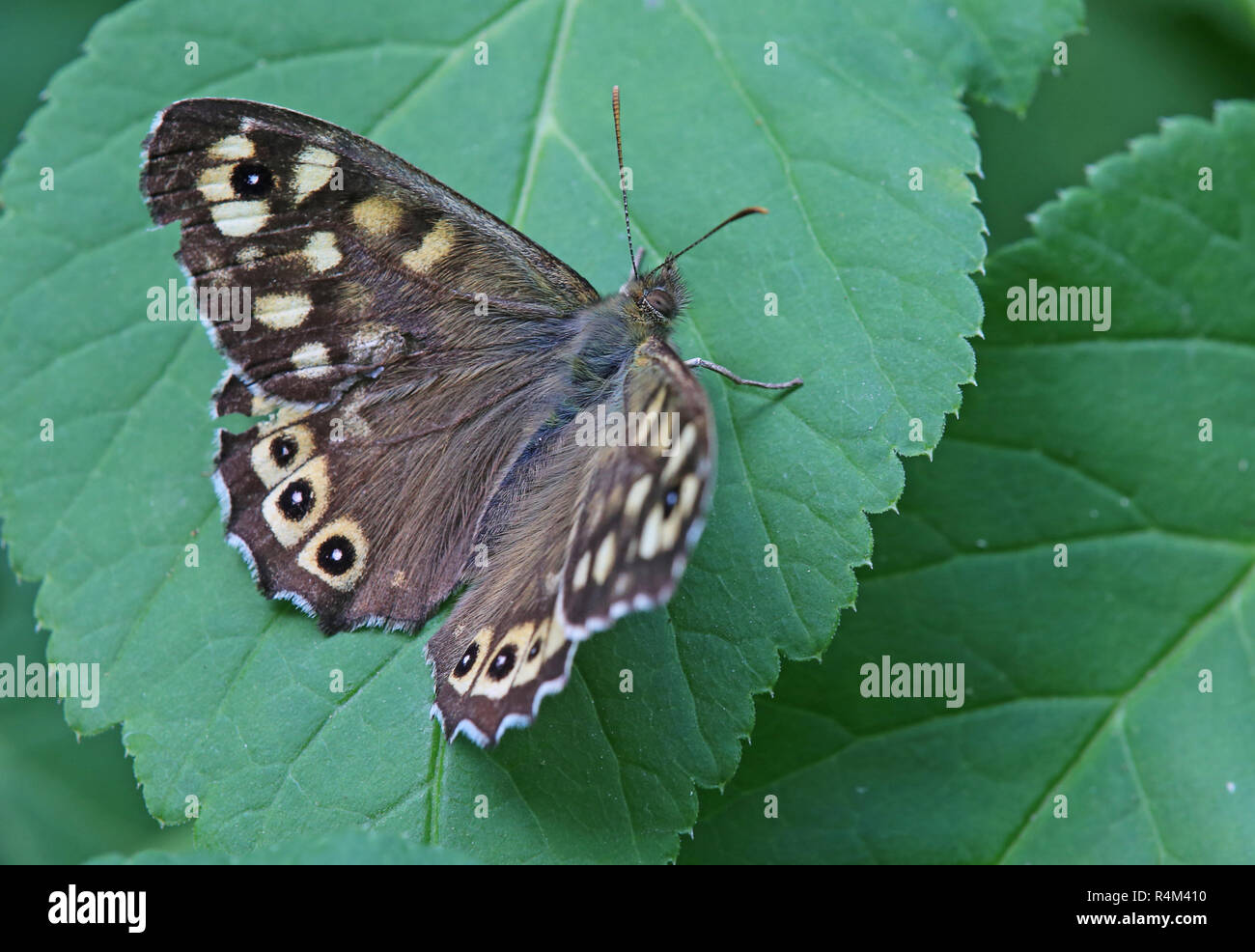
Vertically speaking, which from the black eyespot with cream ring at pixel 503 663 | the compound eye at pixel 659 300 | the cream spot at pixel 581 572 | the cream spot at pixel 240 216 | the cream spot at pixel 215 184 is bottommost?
the black eyespot with cream ring at pixel 503 663

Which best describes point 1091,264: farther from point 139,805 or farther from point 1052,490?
point 139,805

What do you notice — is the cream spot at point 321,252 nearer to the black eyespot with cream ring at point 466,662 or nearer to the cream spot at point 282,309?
the cream spot at point 282,309

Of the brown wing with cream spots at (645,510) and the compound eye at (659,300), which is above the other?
the compound eye at (659,300)

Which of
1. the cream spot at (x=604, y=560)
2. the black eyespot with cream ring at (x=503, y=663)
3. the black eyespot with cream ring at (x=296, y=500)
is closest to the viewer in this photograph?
the cream spot at (x=604, y=560)

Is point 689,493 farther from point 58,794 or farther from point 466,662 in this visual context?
point 58,794

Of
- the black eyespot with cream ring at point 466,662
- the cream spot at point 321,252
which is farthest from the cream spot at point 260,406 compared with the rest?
the black eyespot with cream ring at point 466,662

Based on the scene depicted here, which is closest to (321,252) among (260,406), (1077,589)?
(260,406)
